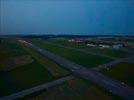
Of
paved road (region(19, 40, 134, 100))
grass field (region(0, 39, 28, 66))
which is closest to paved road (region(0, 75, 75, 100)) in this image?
paved road (region(19, 40, 134, 100))

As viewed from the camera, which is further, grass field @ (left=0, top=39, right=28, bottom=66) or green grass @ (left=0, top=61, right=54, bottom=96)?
grass field @ (left=0, top=39, right=28, bottom=66)

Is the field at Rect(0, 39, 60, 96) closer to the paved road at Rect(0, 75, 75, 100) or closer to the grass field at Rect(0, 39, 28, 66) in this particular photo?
the paved road at Rect(0, 75, 75, 100)

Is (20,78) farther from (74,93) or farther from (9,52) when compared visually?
(9,52)

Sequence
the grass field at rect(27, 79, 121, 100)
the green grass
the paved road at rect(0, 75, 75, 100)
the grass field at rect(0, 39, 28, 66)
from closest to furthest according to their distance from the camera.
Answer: the grass field at rect(27, 79, 121, 100)
the paved road at rect(0, 75, 75, 100)
the green grass
the grass field at rect(0, 39, 28, 66)

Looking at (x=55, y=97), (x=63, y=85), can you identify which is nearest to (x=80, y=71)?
(x=63, y=85)

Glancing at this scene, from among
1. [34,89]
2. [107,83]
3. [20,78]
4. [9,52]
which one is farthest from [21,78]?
[9,52]

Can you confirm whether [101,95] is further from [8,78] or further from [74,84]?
[8,78]

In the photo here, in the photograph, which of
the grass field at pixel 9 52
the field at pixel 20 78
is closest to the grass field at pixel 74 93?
the field at pixel 20 78
